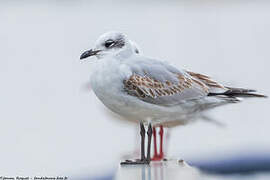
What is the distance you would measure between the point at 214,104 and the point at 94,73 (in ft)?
1.29

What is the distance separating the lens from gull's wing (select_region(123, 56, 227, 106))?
1600 millimetres

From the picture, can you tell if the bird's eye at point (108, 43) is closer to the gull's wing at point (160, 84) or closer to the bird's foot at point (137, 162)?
the gull's wing at point (160, 84)

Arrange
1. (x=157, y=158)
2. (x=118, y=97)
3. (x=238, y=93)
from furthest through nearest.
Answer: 1. (x=157, y=158)
2. (x=238, y=93)
3. (x=118, y=97)

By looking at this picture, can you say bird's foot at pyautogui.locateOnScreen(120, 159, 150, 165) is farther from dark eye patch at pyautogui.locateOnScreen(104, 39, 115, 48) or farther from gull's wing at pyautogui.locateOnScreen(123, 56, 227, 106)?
dark eye patch at pyautogui.locateOnScreen(104, 39, 115, 48)

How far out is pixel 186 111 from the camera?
5.53 feet

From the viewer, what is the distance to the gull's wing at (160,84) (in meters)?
1.60

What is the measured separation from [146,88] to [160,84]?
6cm

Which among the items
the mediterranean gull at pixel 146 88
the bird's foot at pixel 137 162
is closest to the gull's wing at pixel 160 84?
the mediterranean gull at pixel 146 88

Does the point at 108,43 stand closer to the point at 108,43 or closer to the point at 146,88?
the point at 108,43

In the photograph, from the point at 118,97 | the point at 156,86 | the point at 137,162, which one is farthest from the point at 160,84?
the point at 137,162

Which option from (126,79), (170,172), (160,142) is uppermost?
(126,79)

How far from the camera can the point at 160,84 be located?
5.43 feet

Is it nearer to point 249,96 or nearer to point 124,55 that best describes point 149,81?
point 124,55

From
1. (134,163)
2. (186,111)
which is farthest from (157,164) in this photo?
(186,111)
